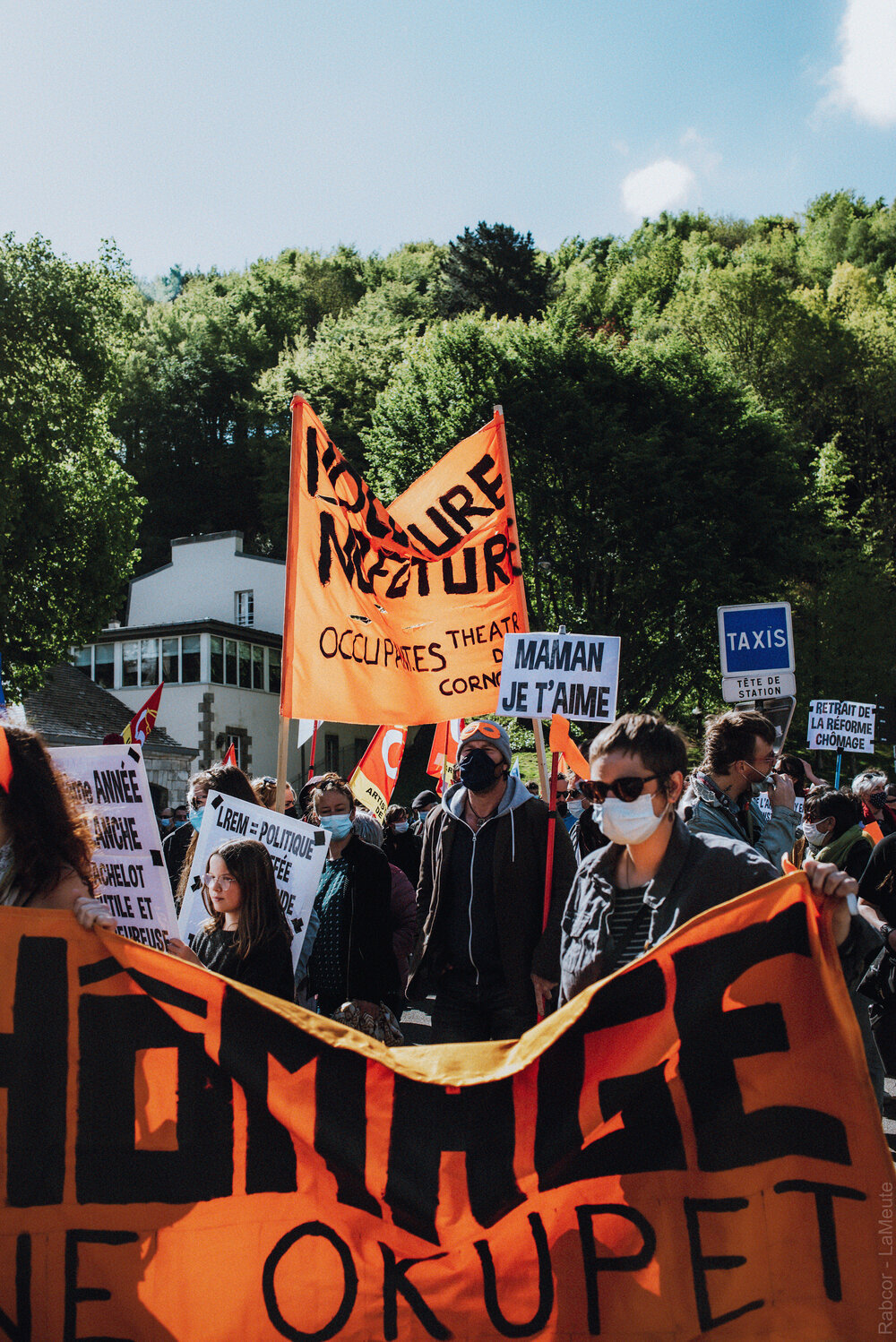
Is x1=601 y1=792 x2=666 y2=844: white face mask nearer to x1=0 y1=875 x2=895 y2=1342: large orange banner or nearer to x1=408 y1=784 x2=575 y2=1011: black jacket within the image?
x1=0 y1=875 x2=895 y2=1342: large orange banner

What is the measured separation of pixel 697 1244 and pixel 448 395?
27851 millimetres

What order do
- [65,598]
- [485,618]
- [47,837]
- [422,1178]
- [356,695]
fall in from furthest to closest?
1. [65,598]
2. [485,618]
3. [356,695]
4. [47,837]
5. [422,1178]

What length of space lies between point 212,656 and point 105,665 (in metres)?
4.82

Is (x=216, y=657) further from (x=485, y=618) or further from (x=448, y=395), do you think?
(x=485, y=618)

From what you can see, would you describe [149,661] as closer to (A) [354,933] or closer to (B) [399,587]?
(B) [399,587]

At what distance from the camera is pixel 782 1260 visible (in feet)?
9.61

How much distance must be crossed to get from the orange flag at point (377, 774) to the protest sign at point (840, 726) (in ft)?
20.1

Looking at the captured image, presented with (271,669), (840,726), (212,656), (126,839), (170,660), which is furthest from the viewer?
(271,669)

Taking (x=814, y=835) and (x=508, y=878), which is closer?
(x=508, y=878)

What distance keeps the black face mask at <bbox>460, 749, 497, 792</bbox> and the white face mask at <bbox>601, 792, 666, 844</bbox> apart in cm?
187

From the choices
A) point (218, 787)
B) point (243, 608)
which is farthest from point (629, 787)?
point (243, 608)

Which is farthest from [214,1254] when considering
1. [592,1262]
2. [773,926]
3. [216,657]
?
[216,657]

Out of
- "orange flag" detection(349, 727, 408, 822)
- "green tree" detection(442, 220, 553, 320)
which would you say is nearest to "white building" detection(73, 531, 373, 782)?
"green tree" detection(442, 220, 553, 320)

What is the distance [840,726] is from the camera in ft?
47.6
